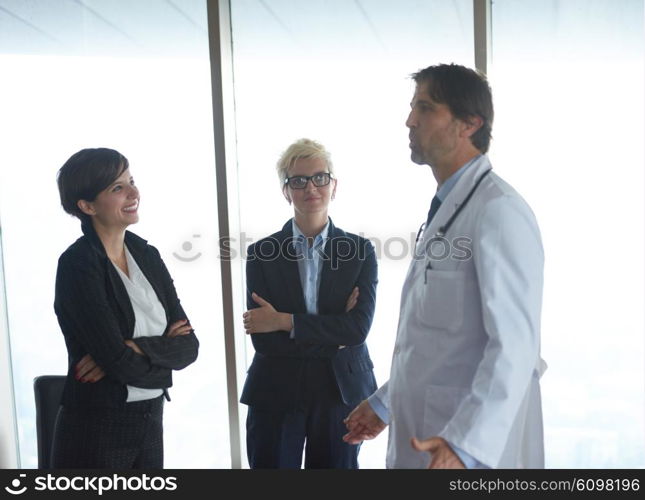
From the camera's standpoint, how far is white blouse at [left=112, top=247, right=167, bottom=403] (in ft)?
7.38

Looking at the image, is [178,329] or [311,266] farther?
[311,266]

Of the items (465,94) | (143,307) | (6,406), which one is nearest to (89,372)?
(143,307)

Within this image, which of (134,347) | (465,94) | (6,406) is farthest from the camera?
(6,406)

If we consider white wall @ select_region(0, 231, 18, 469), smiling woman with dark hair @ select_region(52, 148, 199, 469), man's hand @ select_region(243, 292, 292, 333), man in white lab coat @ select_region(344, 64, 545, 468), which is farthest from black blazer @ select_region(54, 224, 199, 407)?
white wall @ select_region(0, 231, 18, 469)

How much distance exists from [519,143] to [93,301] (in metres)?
1.80

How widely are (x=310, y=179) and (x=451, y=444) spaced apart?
130 cm

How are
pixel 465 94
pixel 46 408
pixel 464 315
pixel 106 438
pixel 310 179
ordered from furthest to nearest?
pixel 46 408, pixel 310 179, pixel 106 438, pixel 465 94, pixel 464 315

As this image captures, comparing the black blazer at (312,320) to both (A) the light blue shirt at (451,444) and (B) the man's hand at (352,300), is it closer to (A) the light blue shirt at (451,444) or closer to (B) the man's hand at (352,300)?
(B) the man's hand at (352,300)

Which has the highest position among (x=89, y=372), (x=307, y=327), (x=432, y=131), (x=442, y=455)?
(x=432, y=131)

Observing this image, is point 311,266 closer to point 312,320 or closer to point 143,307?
point 312,320

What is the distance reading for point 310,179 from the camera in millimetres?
2465

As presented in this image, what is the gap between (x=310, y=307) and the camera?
98.0 inches

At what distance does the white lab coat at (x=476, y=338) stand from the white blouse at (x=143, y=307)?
2.96 ft

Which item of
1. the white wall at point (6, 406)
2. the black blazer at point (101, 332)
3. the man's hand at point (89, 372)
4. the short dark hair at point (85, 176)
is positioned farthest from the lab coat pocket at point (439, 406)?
the white wall at point (6, 406)
